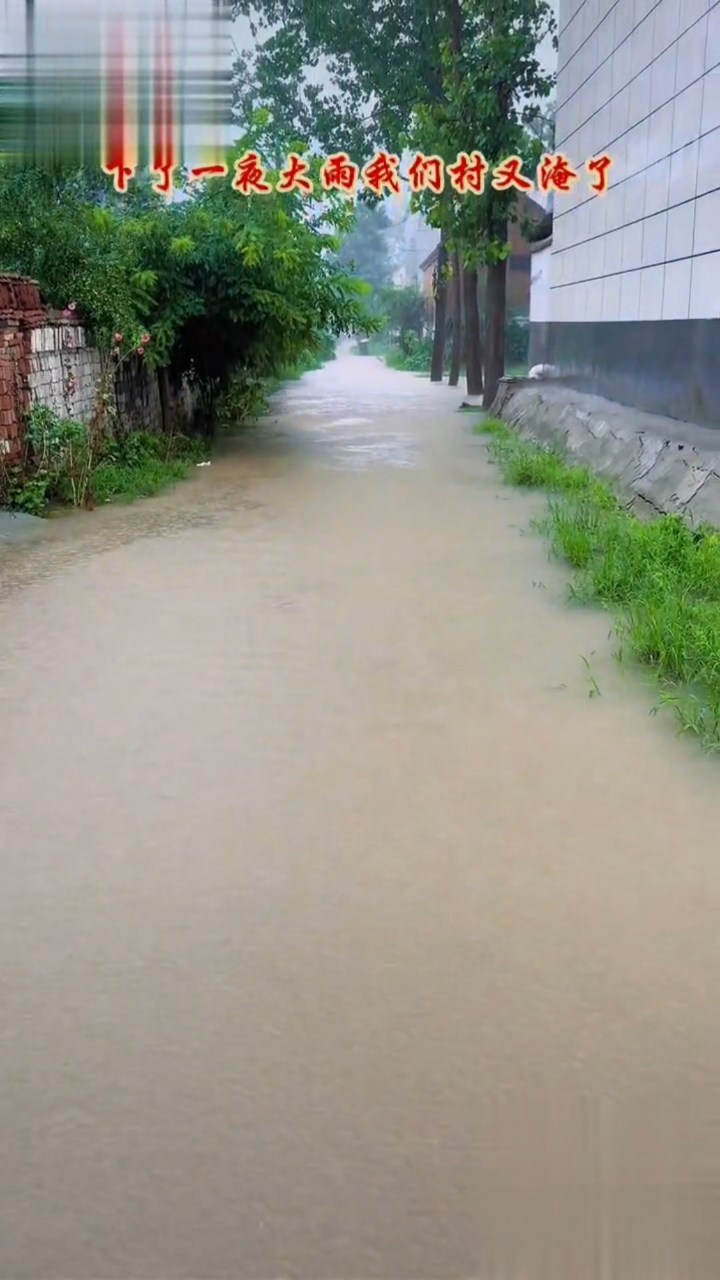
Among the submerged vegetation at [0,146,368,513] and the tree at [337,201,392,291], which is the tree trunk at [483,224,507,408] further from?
the tree at [337,201,392,291]

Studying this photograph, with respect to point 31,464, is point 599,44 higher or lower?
higher

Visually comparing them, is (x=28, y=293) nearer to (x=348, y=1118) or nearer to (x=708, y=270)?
(x=708, y=270)

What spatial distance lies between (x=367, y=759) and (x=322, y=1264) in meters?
2.17

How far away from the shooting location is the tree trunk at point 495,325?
16.5m

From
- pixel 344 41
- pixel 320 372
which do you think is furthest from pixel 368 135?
pixel 320 372

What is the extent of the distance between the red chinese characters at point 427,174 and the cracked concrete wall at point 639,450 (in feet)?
12.6

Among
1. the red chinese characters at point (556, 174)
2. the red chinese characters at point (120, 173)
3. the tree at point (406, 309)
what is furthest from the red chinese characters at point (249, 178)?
the tree at point (406, 309)

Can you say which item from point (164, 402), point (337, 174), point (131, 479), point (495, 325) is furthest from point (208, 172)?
point (495, 325)

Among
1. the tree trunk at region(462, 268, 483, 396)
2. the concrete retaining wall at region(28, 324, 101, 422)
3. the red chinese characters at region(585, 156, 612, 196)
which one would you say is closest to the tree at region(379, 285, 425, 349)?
the tree trunk at region(462, 268, 483, 396)

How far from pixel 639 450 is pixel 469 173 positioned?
321 inches

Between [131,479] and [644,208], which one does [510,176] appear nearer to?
[644,208]

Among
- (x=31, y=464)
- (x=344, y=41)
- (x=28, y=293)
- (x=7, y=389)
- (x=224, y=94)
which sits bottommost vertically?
(x=31, y=464)

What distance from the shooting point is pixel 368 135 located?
74.4 feet

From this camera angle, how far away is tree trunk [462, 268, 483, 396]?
19469 mm
